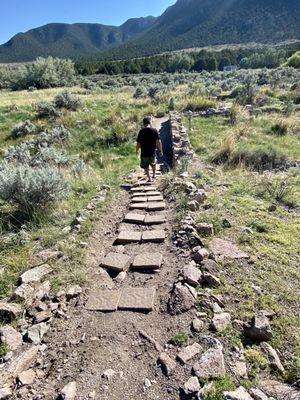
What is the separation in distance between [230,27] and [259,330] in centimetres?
13968

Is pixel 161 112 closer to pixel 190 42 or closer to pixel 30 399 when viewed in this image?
pixel 30 399

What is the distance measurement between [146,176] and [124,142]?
506 centimetres

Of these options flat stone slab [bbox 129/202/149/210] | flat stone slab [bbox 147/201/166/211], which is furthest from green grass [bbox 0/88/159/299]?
flat stone slab [bbox 147/201/166/211]

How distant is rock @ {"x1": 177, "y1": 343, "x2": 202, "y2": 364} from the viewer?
10.5ft

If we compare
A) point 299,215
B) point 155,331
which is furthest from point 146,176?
point 155,331

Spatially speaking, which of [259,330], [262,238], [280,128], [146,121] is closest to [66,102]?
[280,128]

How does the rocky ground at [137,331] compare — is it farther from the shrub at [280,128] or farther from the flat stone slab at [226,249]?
the shrub at [280,128]

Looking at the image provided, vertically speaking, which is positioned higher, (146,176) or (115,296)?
(115,296)


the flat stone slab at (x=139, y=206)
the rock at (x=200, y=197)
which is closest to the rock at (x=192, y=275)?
the rock at (x=200, y=197)

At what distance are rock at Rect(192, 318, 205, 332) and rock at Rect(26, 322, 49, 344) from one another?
1.49 m

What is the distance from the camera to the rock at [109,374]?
3.09m

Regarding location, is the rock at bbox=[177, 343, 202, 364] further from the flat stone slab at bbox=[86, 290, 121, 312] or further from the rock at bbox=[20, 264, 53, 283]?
the rock at bbox=[20, 264, 53, 283]

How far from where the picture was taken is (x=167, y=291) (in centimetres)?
415

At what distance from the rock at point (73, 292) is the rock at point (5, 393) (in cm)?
127
